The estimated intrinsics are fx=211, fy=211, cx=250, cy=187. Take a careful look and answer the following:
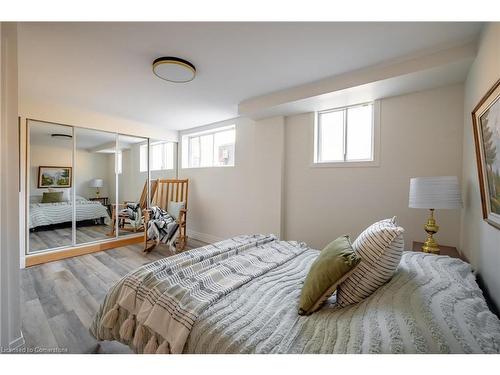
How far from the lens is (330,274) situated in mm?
1022

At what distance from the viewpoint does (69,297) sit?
6.94 feet

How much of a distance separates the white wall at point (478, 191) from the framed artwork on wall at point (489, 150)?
93 millimetres

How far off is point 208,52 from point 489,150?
2016 mm

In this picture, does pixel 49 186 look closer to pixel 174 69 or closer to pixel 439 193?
pixel 174 69

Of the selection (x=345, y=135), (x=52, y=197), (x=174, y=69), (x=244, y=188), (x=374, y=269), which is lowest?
(x=374, y=269)

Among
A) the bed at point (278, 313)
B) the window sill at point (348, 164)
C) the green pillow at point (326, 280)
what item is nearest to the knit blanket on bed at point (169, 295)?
the bed at point (278, 313)

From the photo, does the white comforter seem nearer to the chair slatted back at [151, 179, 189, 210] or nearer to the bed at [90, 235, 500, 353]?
the bed at [90, 235, 500, 353]

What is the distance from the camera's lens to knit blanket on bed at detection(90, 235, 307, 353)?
1.00 metres

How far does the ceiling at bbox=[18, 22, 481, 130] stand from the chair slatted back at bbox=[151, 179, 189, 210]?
1808mm

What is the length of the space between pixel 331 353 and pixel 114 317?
1180 mm

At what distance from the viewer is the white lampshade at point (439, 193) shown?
60.1 inches

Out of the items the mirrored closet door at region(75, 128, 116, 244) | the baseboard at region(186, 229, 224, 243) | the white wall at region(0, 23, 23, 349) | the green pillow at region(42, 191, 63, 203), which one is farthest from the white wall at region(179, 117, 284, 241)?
the white wall at region(0, 23, 23, 349)

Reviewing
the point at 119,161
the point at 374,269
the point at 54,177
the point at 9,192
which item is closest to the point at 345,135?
the point at 374,269
